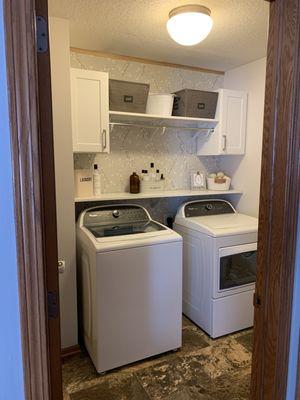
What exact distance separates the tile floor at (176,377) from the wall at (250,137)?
4.32 ft

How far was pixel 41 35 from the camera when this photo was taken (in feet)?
2.32

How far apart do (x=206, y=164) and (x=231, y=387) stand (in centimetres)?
205

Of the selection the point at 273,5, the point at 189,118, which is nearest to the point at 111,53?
the point at 189,118

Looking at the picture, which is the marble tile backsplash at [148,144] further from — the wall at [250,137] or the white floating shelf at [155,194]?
the wall at [250,137]

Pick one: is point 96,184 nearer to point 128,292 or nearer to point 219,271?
point 128,292

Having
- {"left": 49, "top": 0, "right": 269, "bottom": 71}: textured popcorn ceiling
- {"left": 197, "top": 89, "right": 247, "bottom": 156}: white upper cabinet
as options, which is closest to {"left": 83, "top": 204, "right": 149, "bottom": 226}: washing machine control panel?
{"left": 197, "top": 89, "right": 247, "bottom": 156}: white upper cabinet

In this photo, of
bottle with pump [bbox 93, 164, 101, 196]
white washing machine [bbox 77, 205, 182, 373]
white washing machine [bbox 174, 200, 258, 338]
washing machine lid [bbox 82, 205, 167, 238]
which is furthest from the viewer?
bottle with pump [bbox 93, 164, 101, 196]

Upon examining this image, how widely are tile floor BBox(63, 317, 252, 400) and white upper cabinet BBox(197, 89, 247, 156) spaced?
1722 mm

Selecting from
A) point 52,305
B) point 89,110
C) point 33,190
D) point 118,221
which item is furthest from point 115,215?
point 33,190

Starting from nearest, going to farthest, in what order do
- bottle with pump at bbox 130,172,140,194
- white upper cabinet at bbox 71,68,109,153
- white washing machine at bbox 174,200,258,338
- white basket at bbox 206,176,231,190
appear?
1. white upper cabinet at bbox 71,68,109,153
2. white washing machine at bbox 174,200,258,338
3. bottle with pump at bbox 130,172,140,194
4. white basket at bbox 206,176,231,190

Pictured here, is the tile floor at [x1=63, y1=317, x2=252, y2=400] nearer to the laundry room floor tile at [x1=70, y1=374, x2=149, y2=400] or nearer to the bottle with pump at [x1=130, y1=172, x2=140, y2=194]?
the laundry room floor tile at [x1=70, y1=374, x2=149, y2=400]

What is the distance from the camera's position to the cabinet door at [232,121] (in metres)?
2.76

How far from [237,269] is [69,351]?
1.50 m

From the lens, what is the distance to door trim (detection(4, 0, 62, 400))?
608mm
